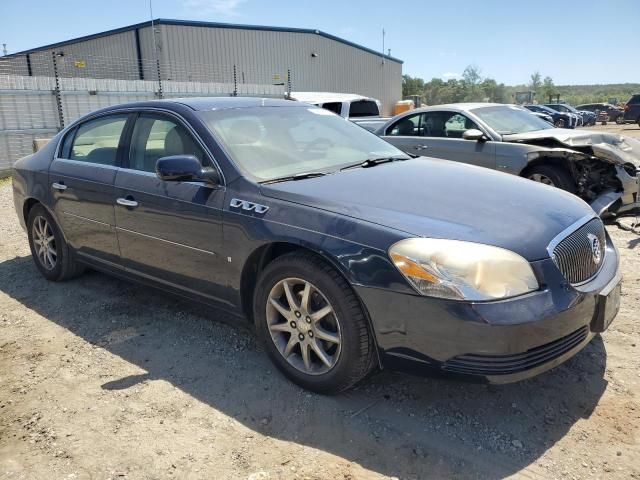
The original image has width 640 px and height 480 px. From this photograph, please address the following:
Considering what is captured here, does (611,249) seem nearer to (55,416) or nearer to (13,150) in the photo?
(55,416)

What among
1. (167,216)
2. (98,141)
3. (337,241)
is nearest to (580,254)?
(337,241)

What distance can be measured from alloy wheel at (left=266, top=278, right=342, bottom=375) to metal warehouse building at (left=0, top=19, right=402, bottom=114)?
73.2 feet

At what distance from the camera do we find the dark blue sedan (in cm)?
242

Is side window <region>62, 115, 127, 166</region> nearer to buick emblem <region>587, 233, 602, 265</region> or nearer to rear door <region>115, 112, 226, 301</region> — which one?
rear door <region>115, 112, 226, 301</region>

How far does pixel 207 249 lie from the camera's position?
3311 mm

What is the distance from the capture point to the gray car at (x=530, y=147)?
6.45 m

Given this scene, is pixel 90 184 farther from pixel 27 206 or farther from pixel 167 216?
pixel 27 206

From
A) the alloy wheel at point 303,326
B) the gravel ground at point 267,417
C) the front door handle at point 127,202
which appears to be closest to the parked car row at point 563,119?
the gravel ground at point 267,417

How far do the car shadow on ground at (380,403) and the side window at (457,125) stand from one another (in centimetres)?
475

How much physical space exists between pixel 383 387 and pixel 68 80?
14142 millimetres

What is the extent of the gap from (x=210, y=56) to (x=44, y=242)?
1003 inches

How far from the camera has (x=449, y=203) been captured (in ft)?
9.36

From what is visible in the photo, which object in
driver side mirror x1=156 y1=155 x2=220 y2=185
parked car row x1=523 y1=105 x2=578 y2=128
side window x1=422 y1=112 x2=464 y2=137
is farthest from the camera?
Result: parked car row x1=523 y1=105 x2=578 y2=128

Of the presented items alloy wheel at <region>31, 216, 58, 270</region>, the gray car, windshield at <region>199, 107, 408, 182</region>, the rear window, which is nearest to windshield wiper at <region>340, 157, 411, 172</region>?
windshield at <region>199, 107, 408, 182</region>
